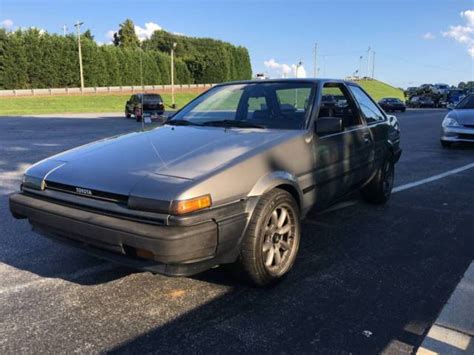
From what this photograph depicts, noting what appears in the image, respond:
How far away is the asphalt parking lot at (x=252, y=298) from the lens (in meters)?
2.72

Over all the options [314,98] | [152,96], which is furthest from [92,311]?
[152,96]

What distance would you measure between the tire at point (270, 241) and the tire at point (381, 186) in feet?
7.46

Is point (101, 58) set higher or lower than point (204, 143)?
higher

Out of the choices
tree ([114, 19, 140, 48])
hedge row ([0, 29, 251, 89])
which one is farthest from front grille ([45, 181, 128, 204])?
tree ([114, 19, 140, 48])

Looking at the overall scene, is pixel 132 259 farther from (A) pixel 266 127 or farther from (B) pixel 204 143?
(A) pixel 266 127

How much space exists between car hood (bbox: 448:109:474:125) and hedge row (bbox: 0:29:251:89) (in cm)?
5934

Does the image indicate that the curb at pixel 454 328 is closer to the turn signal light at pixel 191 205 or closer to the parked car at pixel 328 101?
the turn signal light at pixel 191 205

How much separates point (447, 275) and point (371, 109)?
2.46 meters

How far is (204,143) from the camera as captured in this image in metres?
3.54


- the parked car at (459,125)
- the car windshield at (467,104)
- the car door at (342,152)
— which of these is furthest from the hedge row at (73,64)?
the car door at (342,152)

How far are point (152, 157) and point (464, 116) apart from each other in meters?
10.3

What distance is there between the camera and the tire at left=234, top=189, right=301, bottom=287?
3154 mm

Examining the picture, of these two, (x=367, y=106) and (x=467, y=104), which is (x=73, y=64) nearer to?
(x=467, y=104)

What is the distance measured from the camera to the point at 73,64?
6506cm
